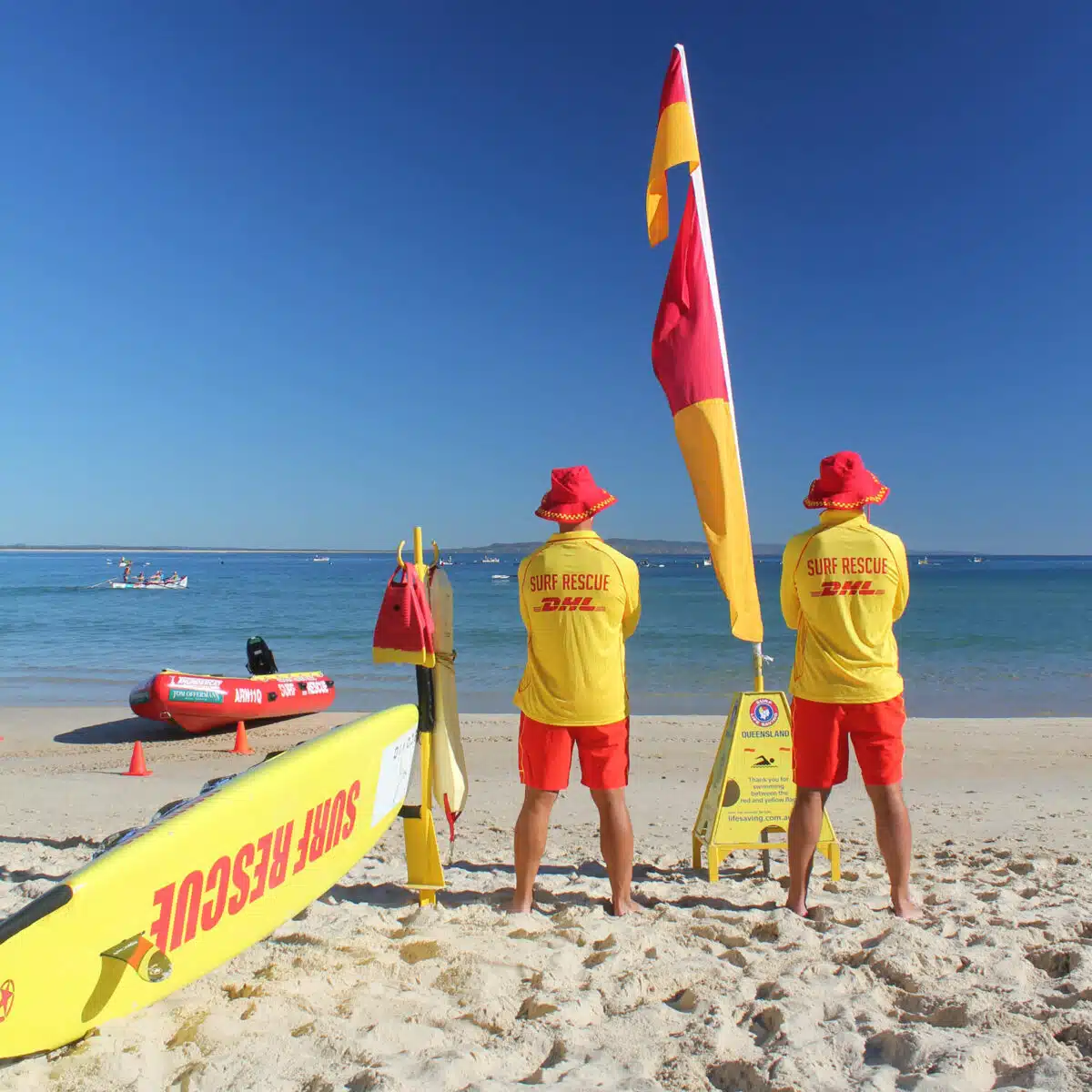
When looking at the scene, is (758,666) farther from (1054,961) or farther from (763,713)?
(1054,961)

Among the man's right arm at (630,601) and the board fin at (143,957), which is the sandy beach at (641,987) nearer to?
the board fin at (143,957)

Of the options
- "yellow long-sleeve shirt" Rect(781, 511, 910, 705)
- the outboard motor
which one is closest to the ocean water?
the outboard motor

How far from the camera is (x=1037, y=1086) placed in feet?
6.88

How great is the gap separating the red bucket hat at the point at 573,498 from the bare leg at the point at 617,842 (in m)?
1.13

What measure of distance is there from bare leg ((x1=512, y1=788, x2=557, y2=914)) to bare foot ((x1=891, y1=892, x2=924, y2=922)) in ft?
4.71

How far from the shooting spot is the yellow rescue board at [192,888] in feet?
7.16

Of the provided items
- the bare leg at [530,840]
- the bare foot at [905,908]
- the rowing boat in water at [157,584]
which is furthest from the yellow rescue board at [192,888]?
the rowing boat in water at [157,584]

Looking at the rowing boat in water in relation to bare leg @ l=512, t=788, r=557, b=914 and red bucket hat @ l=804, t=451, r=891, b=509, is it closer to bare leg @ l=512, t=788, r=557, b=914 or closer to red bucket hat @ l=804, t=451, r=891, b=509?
bare leg @ l=512, t=788, r=557, b=914

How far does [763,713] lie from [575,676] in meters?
Result: 1.27

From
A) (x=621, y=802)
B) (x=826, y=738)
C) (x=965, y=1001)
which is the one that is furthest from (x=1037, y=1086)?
(x=621, y=802)

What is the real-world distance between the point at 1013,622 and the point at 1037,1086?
3505 cm

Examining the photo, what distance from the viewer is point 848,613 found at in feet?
11.1

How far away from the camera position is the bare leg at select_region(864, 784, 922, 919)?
3.42 m

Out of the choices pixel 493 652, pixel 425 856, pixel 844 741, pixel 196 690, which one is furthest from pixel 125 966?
pixel 493 652
